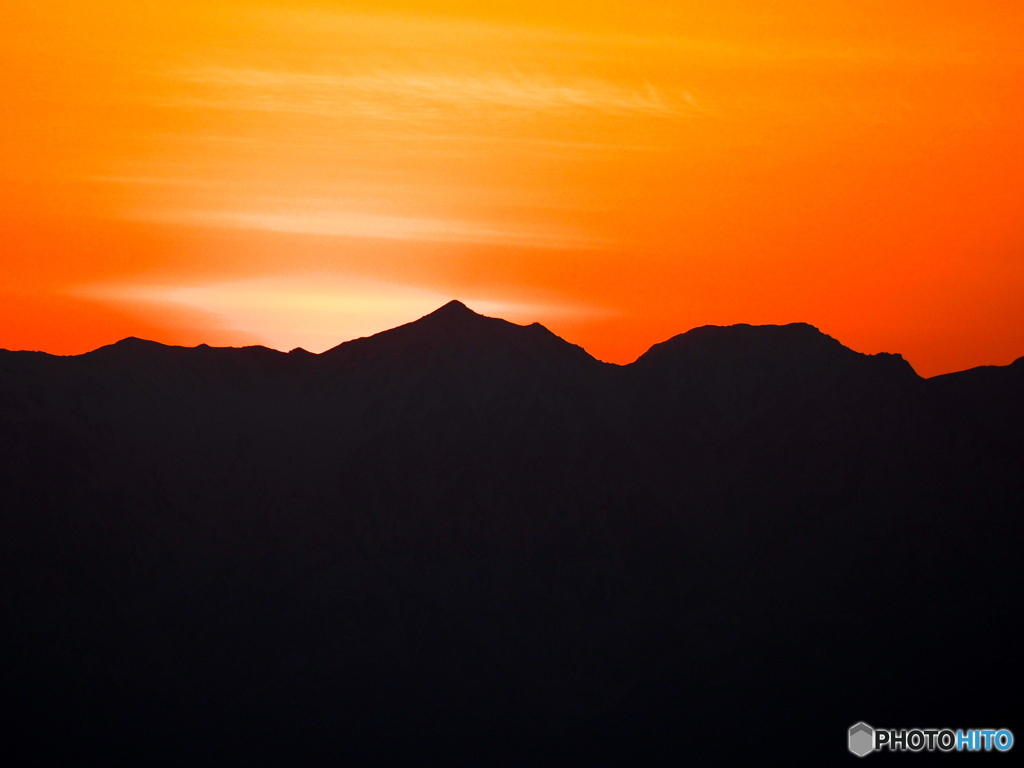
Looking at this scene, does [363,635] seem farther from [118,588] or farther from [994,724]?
[994,724]

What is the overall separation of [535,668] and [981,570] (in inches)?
2315

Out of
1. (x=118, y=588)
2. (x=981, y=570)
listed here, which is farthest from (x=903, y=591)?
(x=118, y=588)

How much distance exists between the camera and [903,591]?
19638 cm

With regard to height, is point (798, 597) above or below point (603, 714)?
above

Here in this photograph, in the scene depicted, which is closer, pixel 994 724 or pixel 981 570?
pixel 994 724
